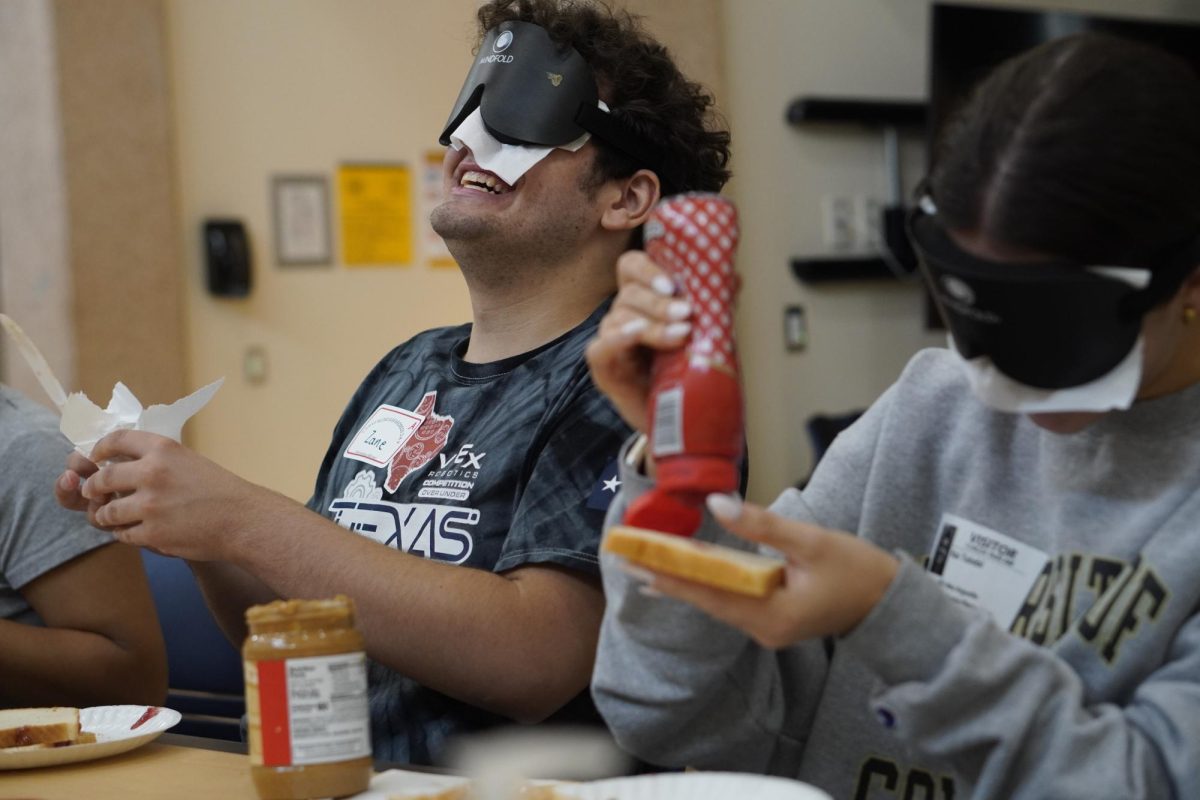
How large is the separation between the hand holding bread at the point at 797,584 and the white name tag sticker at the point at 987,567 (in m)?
0.25

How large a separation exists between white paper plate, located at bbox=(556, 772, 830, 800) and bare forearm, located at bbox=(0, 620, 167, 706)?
856 mm

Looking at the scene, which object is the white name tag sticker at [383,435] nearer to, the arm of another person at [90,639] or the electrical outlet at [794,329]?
the arm of another person at [90,639]

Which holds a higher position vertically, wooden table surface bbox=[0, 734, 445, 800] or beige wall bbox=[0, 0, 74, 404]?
beige wall bbox=[0, 0, 74, 404]

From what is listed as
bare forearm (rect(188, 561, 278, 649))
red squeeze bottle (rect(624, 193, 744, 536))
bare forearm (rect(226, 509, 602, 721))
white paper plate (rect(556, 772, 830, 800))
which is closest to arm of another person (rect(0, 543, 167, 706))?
bare forearm (rect(188, 561, 278, 649))

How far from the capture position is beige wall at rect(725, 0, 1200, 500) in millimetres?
4195

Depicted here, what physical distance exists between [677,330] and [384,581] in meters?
0.53

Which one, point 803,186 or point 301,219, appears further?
point 803,186

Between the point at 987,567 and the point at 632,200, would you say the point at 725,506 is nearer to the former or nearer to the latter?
the point at 987,567

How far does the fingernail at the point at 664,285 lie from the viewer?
0.98 meters

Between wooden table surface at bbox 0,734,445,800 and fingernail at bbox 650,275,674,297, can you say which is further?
wooden table surface at bbox 0,734,445,800

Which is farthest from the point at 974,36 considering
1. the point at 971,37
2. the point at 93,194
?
the point at 93,194

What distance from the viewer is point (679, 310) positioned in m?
0.96

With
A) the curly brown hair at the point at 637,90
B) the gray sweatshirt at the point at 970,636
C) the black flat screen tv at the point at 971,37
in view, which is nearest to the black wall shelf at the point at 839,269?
the black flat screen tv at the point at 971,37

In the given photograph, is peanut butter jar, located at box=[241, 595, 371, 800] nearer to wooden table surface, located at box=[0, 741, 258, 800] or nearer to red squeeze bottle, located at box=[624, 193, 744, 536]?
wooden table surface, located at box=[0, 741, 258, 800]
